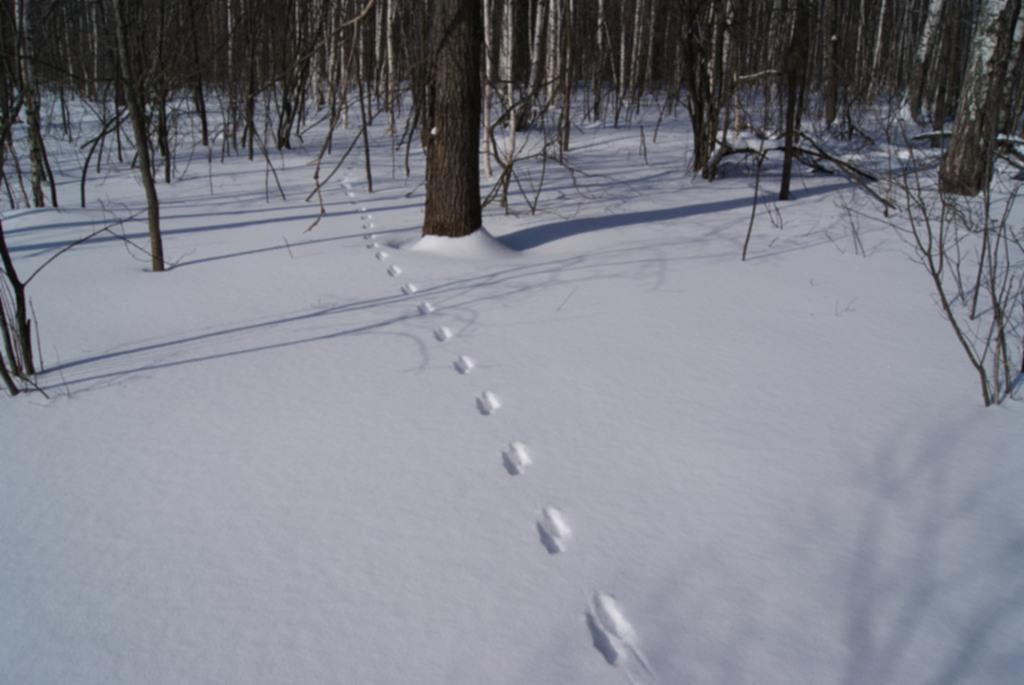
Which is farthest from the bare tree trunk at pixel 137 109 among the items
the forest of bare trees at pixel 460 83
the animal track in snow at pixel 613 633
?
the animal track in snow at pixel 613 633

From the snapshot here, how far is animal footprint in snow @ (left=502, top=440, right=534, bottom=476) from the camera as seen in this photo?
2375mm

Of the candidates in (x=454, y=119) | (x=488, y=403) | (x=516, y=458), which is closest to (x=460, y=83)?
(x=454, y=119)

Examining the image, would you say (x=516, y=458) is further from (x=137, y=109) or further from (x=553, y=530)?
(x=137, y=109)

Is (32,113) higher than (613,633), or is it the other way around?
(32,113)

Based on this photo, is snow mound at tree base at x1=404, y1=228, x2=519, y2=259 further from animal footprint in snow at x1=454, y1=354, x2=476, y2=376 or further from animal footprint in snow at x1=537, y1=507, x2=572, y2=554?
animal footprint in snow at x1=537, y1=507, x2=572, y2=554

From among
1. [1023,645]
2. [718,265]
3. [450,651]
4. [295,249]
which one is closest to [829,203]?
[718,265]

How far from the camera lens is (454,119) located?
5.06 m

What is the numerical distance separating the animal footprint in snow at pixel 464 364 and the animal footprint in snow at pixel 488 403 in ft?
0.81

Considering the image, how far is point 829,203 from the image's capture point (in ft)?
23.0

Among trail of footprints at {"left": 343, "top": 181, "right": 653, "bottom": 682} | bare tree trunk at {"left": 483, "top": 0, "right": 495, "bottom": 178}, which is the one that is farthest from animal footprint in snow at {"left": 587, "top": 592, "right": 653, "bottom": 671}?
bare tree trunk at {"left": 483, "top": 0, "right": 495, "bottom": 178}

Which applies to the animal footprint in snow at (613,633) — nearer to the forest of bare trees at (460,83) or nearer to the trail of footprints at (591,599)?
the trail of footprints at (591,599)

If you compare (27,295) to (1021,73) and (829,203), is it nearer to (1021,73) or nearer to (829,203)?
(1021,73)

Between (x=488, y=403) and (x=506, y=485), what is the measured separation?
0.64 m

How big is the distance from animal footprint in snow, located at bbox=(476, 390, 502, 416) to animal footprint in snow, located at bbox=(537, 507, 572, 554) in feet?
2.35
